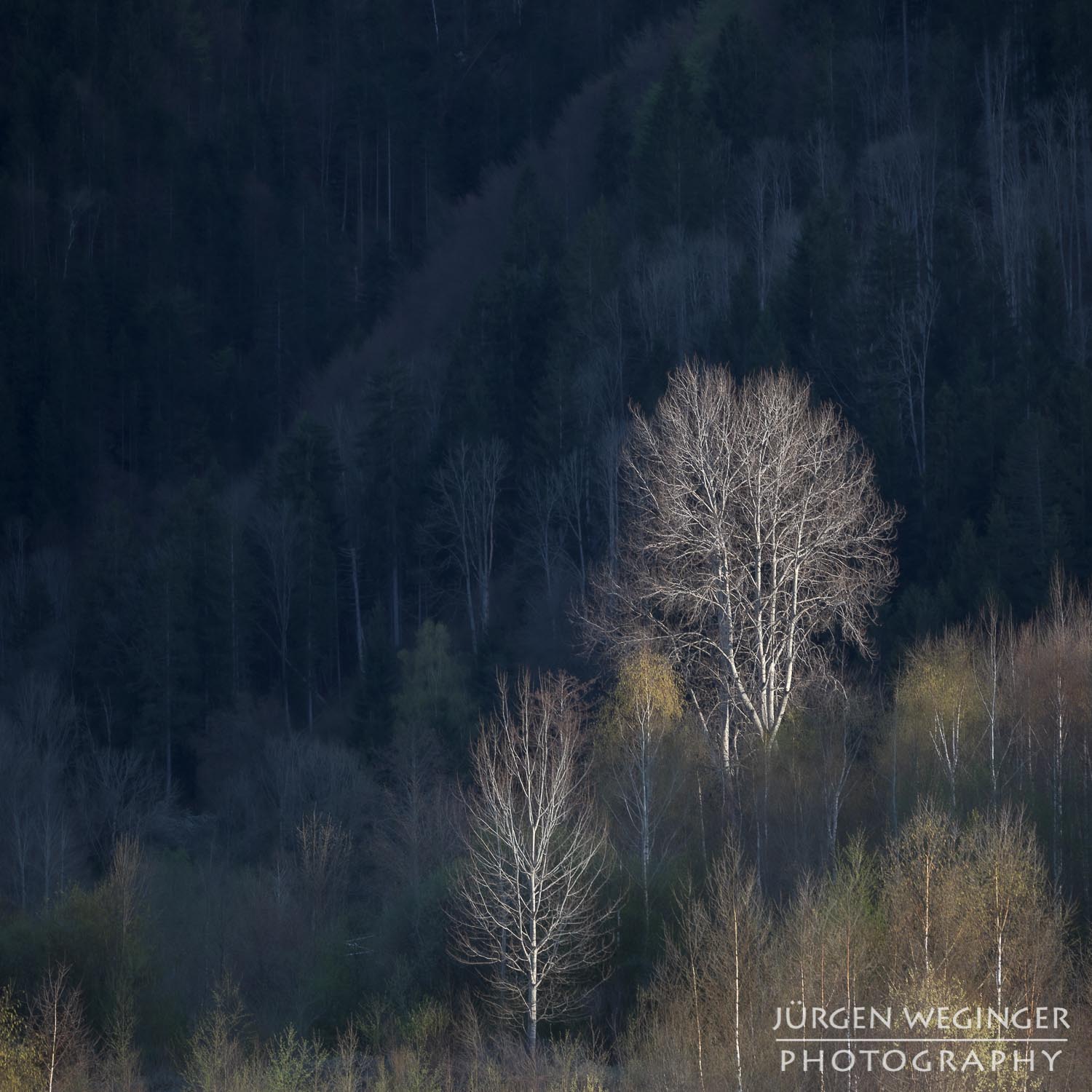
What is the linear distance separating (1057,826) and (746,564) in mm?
9538

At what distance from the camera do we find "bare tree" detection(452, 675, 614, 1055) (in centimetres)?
3075

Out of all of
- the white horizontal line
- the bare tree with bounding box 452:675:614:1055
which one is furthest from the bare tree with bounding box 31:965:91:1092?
the white horizontal line

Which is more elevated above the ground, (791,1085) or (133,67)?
(133,67)

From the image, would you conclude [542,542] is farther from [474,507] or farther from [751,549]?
[751,549]

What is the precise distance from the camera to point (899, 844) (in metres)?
30.3

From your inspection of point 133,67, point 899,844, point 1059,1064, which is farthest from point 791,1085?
point 133,67

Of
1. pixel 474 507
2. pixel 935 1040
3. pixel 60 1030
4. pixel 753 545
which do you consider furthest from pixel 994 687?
pixel 474 507

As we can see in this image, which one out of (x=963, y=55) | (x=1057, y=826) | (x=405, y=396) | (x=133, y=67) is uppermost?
(x=133, y=67)

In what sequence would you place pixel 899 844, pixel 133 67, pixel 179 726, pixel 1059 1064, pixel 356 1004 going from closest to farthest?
pixel 1059 1064
pixel 899 844
pixel 356 1004
pixel 179 726
pixel 133 67

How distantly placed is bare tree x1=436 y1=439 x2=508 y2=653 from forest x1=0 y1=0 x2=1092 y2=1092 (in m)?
0.32

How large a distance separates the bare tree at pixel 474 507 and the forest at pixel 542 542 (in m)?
0.32

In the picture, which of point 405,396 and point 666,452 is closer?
point 666,452

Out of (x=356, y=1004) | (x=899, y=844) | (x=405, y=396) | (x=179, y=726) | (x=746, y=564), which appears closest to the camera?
(x=899, y=844)

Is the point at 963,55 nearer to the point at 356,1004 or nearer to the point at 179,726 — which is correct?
the point at 179,726
